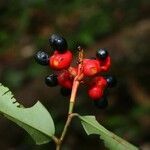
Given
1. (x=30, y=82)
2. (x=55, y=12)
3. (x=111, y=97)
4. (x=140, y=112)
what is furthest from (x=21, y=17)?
(x=140, y=112)

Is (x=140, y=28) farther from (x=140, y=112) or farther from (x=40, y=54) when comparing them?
(x=40, y=54)

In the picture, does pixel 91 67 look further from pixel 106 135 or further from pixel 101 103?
pixel 106 135

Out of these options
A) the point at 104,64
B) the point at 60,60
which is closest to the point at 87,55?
the point at 104,64

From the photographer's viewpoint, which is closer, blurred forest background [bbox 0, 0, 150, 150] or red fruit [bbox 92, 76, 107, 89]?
red fruit [bbox 92, 76, 107, 89]

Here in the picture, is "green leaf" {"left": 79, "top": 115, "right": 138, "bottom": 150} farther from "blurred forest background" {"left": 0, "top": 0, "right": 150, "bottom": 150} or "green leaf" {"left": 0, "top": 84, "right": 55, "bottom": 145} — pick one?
"blurred forest background" {"left": 0, "top": 0, "right": 150, "bottom": 150}

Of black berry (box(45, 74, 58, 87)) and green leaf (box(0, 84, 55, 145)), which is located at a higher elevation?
black berry (box(45, 74, 58, 87))

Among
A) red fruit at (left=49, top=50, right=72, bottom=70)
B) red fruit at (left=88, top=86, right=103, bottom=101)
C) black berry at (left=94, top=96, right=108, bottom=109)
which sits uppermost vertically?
red fruit at (left=49, top=50, right=72, bottom=70)

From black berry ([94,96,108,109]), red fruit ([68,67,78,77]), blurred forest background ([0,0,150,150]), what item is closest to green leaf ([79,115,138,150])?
black berry ([94,96,108,109])
